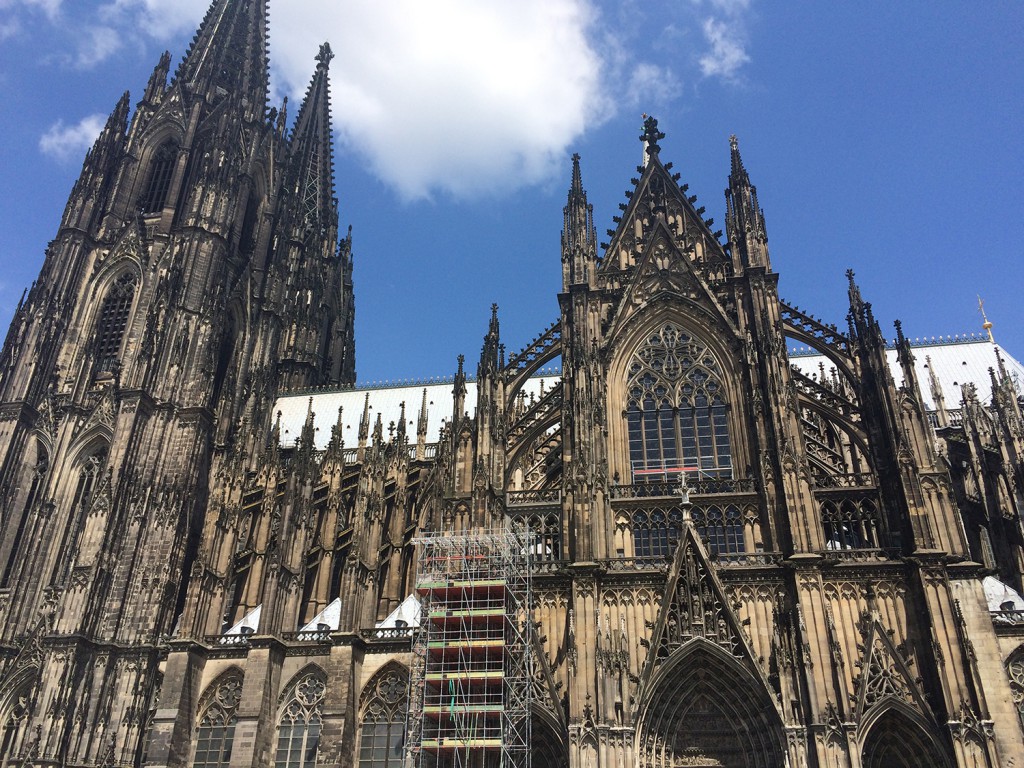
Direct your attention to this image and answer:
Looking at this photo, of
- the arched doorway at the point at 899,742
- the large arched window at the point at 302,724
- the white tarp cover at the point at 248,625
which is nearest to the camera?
the arched doorway at the point at 899,742

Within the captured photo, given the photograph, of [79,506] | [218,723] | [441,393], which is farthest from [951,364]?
[79,506]

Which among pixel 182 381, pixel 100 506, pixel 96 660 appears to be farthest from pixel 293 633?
pixel 182 381

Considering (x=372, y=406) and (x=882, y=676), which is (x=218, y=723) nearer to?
(x=372, y=406)

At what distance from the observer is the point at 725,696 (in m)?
25.6

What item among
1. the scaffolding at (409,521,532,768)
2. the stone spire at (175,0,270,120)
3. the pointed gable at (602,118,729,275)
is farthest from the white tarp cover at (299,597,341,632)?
the stone spire at (175,0,270,120)

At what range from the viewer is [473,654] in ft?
90.8

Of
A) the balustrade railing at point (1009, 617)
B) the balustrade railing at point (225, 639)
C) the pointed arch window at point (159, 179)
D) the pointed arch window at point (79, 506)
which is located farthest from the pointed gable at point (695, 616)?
the pointed arch window at point (159, 179)

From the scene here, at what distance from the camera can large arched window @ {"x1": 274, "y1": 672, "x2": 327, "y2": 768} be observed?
98.0 feet

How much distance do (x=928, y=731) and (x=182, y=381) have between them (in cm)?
3403

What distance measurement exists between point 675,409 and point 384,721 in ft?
50.1

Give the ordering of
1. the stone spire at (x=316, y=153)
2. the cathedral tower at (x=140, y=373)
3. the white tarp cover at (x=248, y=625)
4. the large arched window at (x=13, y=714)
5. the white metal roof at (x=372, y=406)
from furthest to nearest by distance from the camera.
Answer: the stone spire at (x=316, y=153), the white metal roof at (x=372, y=406), the cathedral tower at (x=140, y=373), the large arched window at (x=13, y=714), the white tarp cover at (x=248, y=625)

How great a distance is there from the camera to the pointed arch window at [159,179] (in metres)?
47.9

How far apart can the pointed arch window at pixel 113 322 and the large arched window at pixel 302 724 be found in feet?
66.1

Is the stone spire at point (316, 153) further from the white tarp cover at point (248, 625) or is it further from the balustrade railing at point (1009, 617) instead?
the balustrade railing at point (1009, 617)
